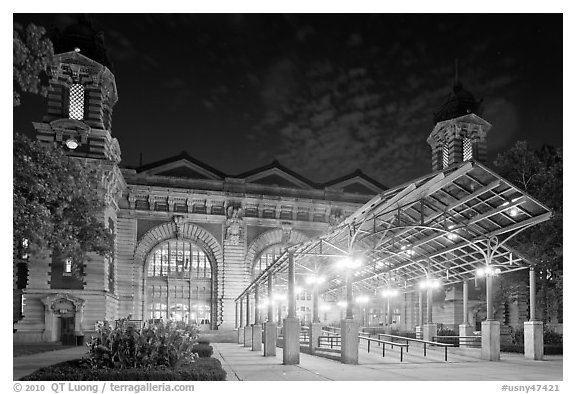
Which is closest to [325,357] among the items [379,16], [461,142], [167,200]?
[379,16]

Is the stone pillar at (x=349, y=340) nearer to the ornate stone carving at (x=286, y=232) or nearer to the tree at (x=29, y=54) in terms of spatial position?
the tree at (x=29, y=54)

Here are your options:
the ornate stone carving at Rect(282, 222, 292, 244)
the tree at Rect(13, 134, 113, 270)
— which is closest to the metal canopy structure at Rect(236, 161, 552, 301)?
the tree at Rect(13, 134, 113, 270)

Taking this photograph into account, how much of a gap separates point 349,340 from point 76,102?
34776mm

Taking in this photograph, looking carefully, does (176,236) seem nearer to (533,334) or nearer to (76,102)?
(76,102)

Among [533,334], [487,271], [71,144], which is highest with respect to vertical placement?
[71,144]

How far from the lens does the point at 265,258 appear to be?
62.1 metres

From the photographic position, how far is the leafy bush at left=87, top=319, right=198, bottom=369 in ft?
57.2

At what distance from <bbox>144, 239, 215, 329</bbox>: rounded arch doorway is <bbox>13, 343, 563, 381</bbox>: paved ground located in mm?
29644

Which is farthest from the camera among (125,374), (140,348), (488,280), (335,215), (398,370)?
(335,215)

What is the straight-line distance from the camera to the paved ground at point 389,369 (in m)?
19.6

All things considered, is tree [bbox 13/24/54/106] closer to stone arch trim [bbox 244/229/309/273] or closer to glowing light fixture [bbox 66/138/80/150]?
glowing light fixture [bbox 66/138/80/150]

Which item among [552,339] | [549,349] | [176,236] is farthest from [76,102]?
[549,349]

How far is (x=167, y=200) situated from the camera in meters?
59.1

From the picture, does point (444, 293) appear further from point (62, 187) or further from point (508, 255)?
point (62, 187)
